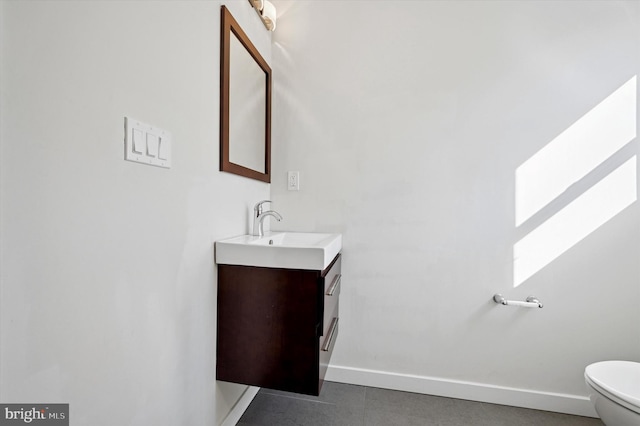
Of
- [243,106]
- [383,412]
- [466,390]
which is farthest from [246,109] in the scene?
[466,390]

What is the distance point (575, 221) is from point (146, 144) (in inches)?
80.1

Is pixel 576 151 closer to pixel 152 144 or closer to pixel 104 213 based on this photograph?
pixel 152 144

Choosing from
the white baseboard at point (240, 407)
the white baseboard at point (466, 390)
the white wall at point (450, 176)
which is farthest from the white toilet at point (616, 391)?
the white baseboard at point (240, 407)

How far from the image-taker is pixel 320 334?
1.15 m

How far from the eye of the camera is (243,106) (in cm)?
148

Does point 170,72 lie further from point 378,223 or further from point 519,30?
point 519,30

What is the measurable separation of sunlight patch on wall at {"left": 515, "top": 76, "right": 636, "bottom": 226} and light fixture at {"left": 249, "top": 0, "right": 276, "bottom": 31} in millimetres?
1682

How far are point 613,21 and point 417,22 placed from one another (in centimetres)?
99

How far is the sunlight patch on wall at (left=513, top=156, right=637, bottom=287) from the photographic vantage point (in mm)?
1482

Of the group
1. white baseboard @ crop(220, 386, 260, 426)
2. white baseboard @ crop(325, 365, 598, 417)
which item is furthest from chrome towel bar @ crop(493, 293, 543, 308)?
white baseboard @ crop(220, 386, 260, 426)

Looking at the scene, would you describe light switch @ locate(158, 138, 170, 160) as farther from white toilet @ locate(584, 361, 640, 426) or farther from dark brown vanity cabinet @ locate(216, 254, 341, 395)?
white toilet @ locate(584, 361, 640, 426)

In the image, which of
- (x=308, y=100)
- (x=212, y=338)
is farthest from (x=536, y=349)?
(x=308, y=100)

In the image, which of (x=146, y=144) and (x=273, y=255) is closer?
(x=146, y=144)

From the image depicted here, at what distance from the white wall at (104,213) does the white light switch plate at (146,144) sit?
2cm
